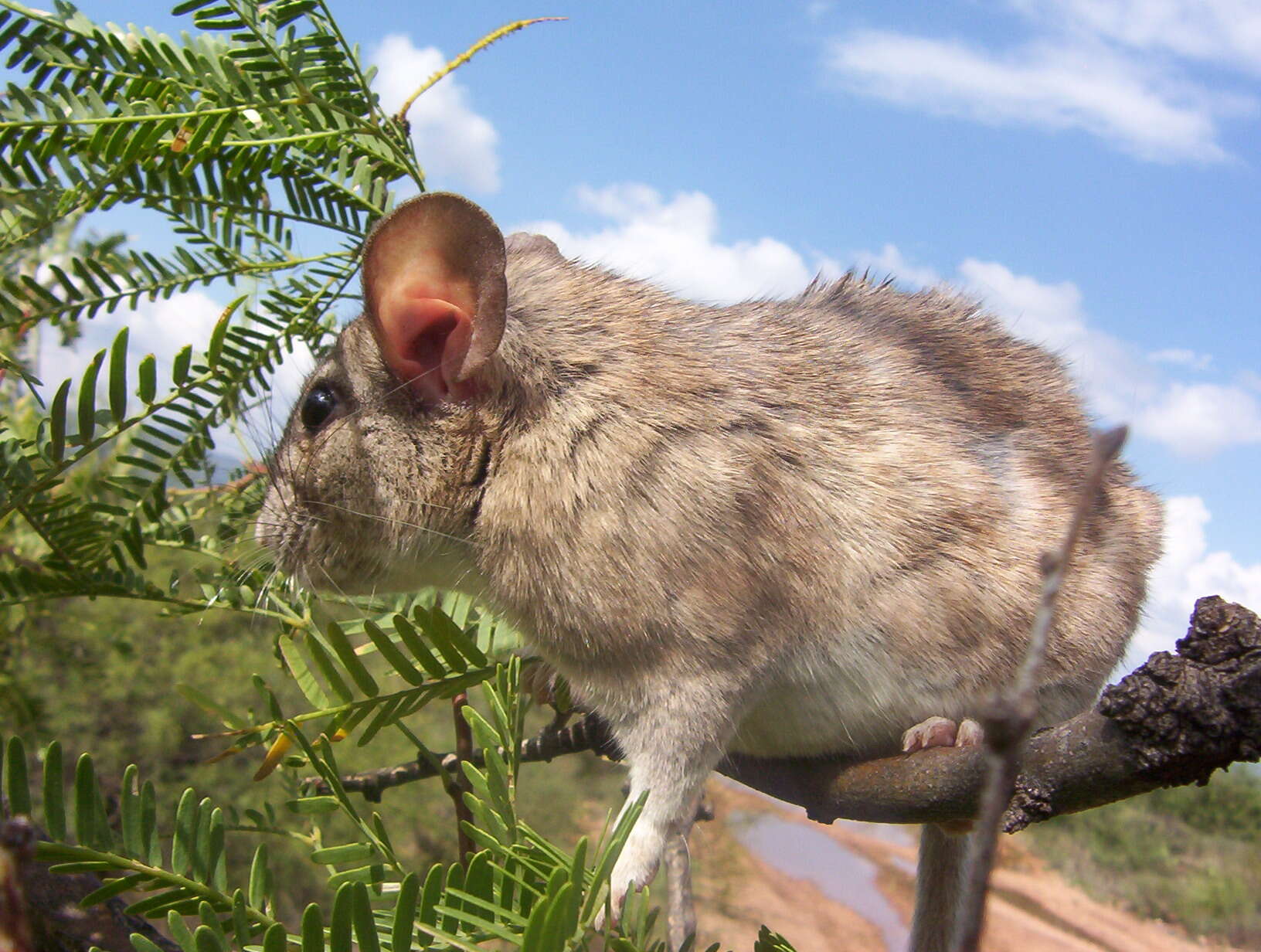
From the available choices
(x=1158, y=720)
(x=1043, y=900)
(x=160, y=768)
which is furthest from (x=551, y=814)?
(x=1158, y=720)

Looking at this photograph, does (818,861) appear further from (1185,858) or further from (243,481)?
(243,481)

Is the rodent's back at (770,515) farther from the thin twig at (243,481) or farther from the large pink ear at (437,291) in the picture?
the thin twig at (243,481)

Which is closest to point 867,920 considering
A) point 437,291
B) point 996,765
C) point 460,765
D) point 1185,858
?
point 1185,858

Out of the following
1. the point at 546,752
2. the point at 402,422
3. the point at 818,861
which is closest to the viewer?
the point at 402,422

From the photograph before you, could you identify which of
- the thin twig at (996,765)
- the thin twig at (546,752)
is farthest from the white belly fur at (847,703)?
the thin twig at (996,765)

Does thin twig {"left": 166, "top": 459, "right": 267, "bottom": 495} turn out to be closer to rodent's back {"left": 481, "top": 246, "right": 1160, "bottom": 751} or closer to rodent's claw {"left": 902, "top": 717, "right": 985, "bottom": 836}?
rodent's back {"left": 481, "top": 246, "right": 1160, "bottom": 751}

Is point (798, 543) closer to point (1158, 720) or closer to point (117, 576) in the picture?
point (1158, 720)
